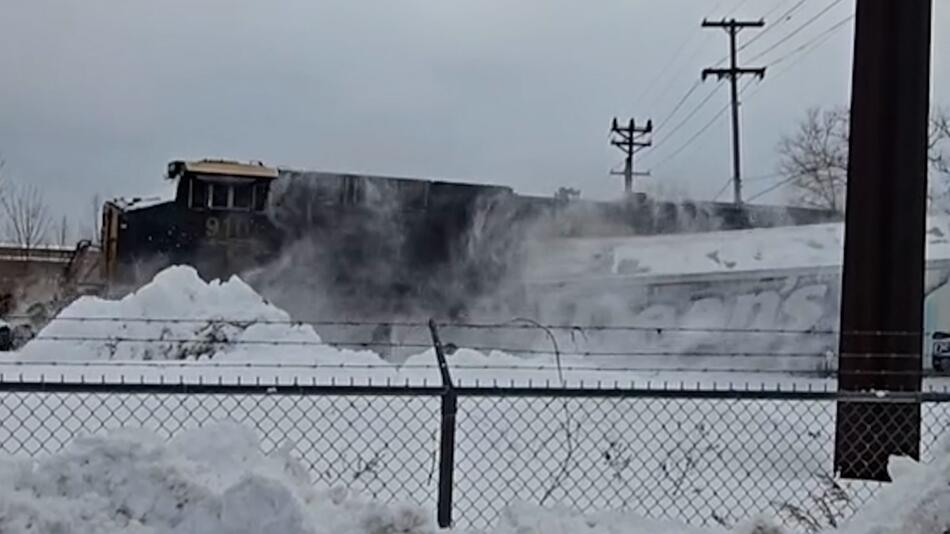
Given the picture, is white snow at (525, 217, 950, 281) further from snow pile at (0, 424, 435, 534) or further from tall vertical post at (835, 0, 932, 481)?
snow pile at (0, 424, 435, 534)

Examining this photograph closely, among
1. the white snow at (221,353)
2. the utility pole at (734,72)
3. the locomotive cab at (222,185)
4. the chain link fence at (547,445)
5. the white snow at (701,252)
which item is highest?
the utility pole at (734,72)

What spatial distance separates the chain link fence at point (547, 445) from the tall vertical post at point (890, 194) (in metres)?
0.59

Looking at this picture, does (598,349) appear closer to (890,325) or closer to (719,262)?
(719,262)

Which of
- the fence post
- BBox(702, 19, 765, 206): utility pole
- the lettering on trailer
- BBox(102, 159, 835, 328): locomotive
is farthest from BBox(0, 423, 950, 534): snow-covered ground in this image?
BBox(702, 19, 765, 206): utility pole

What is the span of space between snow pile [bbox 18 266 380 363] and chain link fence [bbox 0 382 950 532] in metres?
2.55

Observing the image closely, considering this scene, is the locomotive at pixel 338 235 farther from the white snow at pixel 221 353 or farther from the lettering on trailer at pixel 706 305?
the white snow at pixel 221 353

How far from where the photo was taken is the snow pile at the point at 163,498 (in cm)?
331

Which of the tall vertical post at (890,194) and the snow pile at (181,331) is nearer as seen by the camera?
the tall vertical post at (890,194)

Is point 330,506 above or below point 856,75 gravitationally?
below

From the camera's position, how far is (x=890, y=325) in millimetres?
5832

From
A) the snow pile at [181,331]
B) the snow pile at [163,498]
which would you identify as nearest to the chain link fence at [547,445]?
the snow pile at [163,498]

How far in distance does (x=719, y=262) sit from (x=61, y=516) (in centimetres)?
1380

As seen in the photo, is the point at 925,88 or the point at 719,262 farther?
the point at 719,262

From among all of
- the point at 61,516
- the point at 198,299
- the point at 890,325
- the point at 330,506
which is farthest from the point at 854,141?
the point at 198,299
